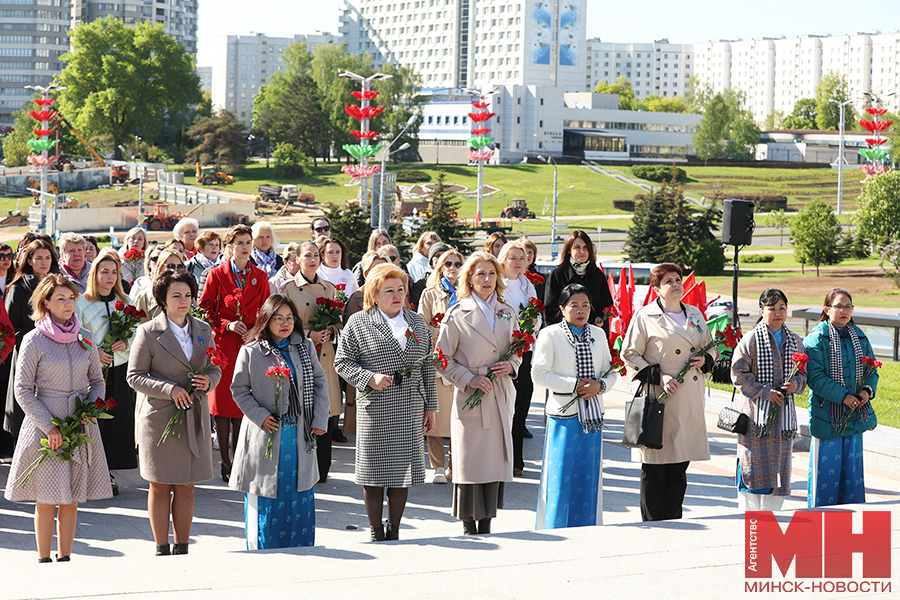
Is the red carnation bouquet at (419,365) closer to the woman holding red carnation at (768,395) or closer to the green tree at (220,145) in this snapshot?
the woman holding red carnation at (768,395)

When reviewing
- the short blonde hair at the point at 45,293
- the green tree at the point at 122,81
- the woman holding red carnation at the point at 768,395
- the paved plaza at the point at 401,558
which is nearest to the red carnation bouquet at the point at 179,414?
the paved plaza at the point at 401,558

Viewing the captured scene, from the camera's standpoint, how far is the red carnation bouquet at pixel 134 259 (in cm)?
1066

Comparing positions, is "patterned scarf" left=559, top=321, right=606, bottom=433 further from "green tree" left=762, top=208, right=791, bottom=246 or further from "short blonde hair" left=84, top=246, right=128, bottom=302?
"green tree" left=762, top=208, right=791, bottom=246

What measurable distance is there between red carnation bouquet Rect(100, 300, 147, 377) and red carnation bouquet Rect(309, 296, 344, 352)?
1360 millimetres

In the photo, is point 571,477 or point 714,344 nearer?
point 571,477

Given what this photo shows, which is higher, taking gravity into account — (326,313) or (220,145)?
(220,145)

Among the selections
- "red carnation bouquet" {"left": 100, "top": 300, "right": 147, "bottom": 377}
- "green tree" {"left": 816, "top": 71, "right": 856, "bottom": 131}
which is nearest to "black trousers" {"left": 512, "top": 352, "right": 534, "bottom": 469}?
"red carnation bouquet" {"left": 100, "top": 300, "right": 147, "bottom": 377}

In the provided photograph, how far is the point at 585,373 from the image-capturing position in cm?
647

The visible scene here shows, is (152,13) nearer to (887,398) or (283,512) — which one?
(887,398)

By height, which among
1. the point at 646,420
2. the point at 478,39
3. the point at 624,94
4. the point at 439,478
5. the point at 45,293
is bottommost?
the point at 439,478

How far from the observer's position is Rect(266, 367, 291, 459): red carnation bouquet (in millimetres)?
5770

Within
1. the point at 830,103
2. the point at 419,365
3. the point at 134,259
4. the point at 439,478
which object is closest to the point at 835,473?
the point at 439,478

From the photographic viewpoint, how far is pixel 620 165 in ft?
365

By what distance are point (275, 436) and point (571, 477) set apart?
1913 mm
